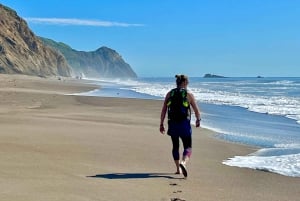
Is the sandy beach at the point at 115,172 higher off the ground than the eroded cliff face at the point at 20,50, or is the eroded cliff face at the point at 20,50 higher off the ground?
the eroded cliff face at the point at 20,50

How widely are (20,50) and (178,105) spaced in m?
91.5

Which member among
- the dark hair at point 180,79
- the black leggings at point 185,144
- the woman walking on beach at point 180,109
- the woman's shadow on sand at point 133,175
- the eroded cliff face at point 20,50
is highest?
the eroded cliff face at point 20,50

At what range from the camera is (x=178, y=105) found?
7.46m

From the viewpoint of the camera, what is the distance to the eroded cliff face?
85.8m

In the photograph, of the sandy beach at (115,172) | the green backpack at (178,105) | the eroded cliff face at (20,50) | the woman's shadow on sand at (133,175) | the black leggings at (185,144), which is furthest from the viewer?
the eroded cliff face at (20,50)

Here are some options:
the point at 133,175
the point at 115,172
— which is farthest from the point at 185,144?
the point at 115,172

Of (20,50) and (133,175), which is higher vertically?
(20,50)

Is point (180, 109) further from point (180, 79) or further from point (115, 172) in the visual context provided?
point (115, 172)

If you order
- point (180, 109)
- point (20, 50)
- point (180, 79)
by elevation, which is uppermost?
point (20, 50)

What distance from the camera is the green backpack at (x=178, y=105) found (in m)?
7.43

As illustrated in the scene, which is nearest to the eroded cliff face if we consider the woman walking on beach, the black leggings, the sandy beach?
the sandy beach

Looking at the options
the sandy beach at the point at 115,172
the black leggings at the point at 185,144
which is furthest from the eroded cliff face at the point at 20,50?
the black leggings at the point at 185,144

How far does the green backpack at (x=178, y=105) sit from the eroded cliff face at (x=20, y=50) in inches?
3083

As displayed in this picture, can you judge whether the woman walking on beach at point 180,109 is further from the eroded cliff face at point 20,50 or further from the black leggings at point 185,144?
the eroded cliff face at point 20,50
